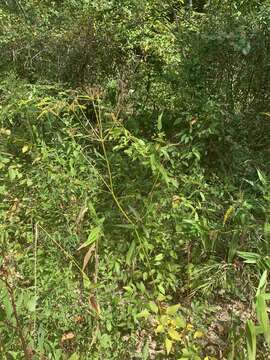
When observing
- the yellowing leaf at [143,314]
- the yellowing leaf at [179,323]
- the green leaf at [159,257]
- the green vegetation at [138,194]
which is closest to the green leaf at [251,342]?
the green vegetation at [138,194]

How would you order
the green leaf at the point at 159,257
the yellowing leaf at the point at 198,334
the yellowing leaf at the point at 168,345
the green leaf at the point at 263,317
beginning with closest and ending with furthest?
the green leaf at the point at 263,317
the yellowing leaf at the point at 168,345
the yellowing leaf at the point at 198,334
the green leaf at the point at 159,257

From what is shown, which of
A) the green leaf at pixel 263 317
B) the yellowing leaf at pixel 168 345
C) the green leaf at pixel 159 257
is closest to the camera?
the green leaf at pixel 263 317

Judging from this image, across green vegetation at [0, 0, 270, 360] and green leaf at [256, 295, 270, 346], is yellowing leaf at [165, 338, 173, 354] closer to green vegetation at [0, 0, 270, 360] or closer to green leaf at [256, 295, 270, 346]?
green vegetation at [0, 0, 270, 360]

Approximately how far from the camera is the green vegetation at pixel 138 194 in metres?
2.44

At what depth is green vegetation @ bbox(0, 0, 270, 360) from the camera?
2.44 m

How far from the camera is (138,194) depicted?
10.1 feet

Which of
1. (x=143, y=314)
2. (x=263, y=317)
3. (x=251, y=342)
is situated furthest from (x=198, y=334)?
(x=263, y=317)

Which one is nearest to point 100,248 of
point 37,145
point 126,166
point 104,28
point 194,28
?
point 126,166

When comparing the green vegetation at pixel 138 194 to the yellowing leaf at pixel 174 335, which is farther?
the green vegetation at pixel 138 194

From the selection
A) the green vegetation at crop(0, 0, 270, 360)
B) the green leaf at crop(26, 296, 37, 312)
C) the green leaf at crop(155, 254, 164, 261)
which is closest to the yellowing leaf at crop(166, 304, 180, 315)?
the green vegetation at crop(0, 0, 270, 360)

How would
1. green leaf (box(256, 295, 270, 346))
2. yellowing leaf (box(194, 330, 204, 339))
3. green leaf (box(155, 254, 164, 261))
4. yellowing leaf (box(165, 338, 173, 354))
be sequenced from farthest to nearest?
green leaf (box(155, 254, 164, 261)) → yellowing leaf (box(194, 330, 204, 339)) → yellowing leaf (box(165, 338, 173, 354)) → green leaf (box(256, 295, 270, 346))

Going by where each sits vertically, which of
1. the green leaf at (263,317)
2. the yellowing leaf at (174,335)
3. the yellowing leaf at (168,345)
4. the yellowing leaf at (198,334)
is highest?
the green leaf at (263,317)

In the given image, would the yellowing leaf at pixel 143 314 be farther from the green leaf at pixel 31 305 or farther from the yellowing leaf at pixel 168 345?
the green leaf at pixel 31 305

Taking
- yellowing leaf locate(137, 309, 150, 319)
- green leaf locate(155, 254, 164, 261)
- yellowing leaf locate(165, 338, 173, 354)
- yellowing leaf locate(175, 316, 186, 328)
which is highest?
green leaf locate(155, 254, 164, 261)
